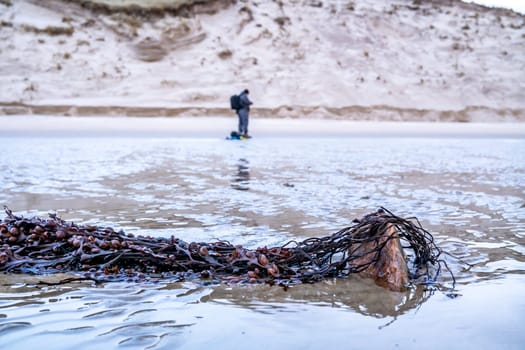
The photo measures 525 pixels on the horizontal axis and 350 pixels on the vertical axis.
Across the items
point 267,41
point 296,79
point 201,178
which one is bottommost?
point 201,178

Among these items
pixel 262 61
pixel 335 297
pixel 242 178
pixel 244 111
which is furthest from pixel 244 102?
pixel 335 297

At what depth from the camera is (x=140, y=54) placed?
969 inches

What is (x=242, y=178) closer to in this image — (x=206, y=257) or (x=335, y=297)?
(x=206, y=257)

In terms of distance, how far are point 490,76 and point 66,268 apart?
91.1ft

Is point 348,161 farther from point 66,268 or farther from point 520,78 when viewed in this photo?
point 520,78

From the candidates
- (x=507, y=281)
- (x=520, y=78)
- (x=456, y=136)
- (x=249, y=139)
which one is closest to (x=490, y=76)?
(x=520, y=78)

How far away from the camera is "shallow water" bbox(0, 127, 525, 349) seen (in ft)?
6.44

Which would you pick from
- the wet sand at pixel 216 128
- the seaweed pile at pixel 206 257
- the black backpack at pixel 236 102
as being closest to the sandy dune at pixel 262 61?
the wet sand at pixel 216 128

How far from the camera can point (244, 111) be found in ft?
54.9

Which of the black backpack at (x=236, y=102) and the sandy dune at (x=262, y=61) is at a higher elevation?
the sandy dune at (x=262, y=61)

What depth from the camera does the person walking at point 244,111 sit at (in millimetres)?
16469

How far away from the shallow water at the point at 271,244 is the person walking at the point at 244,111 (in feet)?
26.3

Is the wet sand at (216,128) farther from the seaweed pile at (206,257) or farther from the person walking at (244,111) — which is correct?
the seaweed pile at (206,257)

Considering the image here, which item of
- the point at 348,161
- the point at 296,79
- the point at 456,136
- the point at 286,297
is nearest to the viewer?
the point at 286,297
